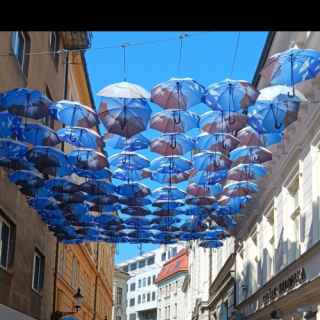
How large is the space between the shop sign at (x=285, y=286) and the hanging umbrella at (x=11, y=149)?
7.17 metres

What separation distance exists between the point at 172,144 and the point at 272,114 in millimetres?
2484

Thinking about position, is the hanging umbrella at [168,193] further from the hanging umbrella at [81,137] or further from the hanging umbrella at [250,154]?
the hanging umbrella at [81,137]

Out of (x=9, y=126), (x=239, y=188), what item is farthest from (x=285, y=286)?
(x=9, y=126)

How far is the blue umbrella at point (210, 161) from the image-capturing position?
15719mm

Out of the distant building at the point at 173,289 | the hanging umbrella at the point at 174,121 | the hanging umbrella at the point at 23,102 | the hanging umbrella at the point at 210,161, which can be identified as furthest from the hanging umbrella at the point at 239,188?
the distant building at the point at 173,289

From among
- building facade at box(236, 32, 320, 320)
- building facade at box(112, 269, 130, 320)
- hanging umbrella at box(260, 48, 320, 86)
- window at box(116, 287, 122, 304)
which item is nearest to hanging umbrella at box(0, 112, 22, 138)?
hanging umbrella at box(260, 48, 320, 86)

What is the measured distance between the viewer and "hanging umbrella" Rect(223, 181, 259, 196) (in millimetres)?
17891

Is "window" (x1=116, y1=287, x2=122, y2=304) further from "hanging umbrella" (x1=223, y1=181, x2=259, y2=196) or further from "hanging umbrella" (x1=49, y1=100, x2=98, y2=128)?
"hanging umbrella" (x1=49, y1=100, x2=98, y2=128)

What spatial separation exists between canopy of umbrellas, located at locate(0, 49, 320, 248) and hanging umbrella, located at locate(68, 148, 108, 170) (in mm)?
23

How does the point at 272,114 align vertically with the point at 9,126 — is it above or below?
below

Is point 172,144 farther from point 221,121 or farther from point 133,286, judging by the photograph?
point 133,286

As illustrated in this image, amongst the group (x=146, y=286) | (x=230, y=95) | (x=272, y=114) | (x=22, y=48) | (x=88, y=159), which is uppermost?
(x=146, y=286)

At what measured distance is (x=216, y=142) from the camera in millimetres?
15000
